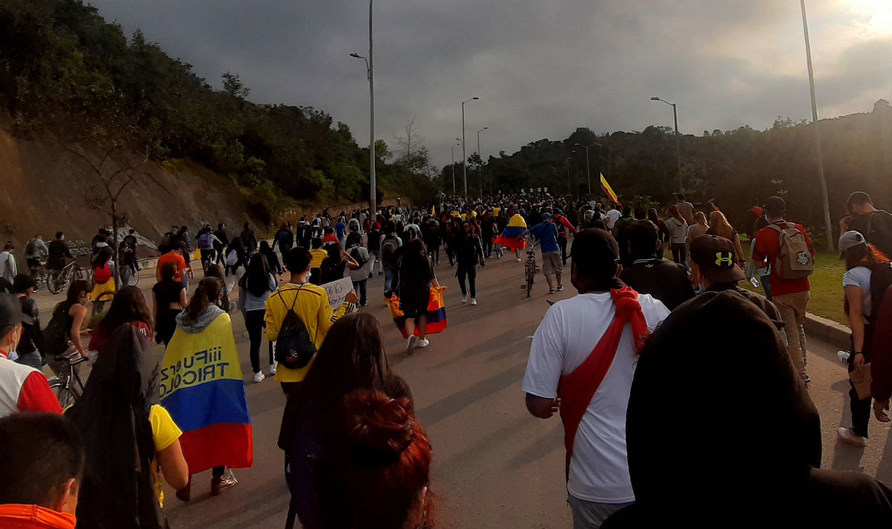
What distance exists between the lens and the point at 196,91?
153ft

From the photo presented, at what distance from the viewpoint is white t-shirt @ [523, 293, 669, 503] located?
8.54 ft

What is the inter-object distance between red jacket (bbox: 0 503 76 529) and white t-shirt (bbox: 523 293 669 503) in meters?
1.75

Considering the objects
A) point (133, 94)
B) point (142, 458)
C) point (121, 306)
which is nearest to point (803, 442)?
point (142, 458)

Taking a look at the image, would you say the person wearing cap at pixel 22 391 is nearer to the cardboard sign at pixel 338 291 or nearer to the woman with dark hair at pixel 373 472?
the woman with dark hair at pixel 373 472

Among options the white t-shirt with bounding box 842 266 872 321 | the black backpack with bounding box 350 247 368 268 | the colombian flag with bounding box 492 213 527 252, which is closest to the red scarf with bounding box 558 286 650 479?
the white t-shirt with bounding box 842 266 872 321

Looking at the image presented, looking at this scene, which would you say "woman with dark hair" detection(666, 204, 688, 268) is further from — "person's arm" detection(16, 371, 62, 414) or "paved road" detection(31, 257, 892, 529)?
"person's arm" detection(16, 371, 62, 414)

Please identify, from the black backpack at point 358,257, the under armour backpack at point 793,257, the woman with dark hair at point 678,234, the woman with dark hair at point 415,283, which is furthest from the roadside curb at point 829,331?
the black backpack at point 358,257

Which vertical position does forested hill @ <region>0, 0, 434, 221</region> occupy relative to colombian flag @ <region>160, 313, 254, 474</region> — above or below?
above

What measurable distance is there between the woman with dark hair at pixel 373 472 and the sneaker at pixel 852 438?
4.83 metres

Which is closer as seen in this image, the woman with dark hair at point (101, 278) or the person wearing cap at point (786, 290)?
the person wearing cap at point (786, 290)

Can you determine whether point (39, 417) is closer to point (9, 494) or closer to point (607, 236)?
point (9, 494)

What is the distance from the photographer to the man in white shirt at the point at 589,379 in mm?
2623

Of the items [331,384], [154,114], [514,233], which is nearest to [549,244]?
[514,233]

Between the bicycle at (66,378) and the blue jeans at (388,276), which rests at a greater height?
the blue jeans at (388,276)
